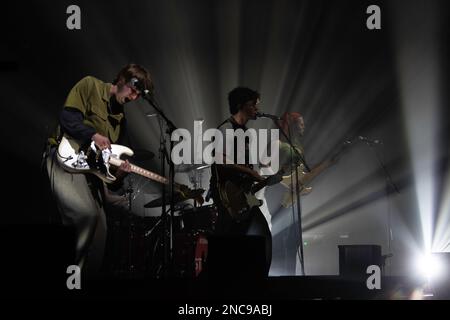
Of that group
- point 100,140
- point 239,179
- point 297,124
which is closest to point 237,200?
point 239,179

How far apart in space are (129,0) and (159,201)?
242cm

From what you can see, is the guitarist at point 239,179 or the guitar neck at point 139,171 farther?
the guitar neck at point 139,171

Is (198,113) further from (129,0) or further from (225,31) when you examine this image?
(129,0)

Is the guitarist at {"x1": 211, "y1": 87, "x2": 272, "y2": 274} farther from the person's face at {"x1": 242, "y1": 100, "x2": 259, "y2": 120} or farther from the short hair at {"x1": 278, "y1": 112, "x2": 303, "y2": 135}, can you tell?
the short hair at {"x1": 278, "y1": 112, "x2": 303, "y2": 135}

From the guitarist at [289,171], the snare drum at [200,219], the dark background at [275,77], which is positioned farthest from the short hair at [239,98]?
the snare drum at [200,219]

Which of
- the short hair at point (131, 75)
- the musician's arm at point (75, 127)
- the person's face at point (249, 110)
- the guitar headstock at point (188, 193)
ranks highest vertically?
the short hair at point (131, 75)

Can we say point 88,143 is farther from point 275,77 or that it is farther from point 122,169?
point 275,77

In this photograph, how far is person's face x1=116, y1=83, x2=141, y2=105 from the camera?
600 centimetres

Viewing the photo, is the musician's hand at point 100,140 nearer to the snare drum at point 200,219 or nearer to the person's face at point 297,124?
the snare drum at point 200,219

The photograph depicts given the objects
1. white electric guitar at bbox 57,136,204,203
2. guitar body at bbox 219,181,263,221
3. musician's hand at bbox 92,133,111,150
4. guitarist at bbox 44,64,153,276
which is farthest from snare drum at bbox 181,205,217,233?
musician's hand at bbox 92,133,111,150

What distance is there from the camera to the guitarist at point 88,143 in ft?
17.3

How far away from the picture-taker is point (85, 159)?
5559 mm

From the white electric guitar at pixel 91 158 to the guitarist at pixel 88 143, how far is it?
0.05m
